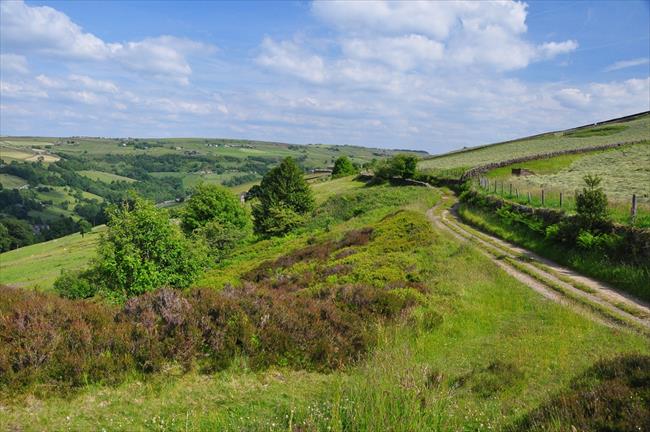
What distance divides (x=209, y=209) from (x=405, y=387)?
5481 cm

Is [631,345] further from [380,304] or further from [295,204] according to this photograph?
[295,204]

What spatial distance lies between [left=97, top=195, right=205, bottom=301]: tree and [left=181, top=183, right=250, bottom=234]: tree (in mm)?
27907

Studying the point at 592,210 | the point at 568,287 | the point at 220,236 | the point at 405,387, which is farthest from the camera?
the point at 220,236

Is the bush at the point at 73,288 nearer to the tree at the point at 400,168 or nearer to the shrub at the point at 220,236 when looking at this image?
the shrub at the point at 220,236

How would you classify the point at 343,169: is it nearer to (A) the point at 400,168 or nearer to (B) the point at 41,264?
(A) the point at 400,168

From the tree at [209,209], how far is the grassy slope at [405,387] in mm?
48142

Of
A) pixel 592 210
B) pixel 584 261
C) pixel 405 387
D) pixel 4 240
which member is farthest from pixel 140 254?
pixel 4 240

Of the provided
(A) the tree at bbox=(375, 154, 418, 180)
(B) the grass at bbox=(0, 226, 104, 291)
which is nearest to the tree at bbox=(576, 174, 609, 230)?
(A) the tree at bbox=(375, 154, 418, 180)

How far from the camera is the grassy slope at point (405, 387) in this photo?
625 centimetres

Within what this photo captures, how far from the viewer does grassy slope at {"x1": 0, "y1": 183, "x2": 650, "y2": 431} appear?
6.25m

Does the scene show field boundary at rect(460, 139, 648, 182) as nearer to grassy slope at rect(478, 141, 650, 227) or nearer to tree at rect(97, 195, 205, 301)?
grassy slope at rect(478, 141, 650, 227)

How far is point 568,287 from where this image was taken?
624 inches

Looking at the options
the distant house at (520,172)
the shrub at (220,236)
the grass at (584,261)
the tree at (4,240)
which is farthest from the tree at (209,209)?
the tree at (4,240)

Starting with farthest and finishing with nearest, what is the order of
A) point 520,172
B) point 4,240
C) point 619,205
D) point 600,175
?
1. point 4,240
2. point 520,172
3. point 600,175
4. point 619,205
